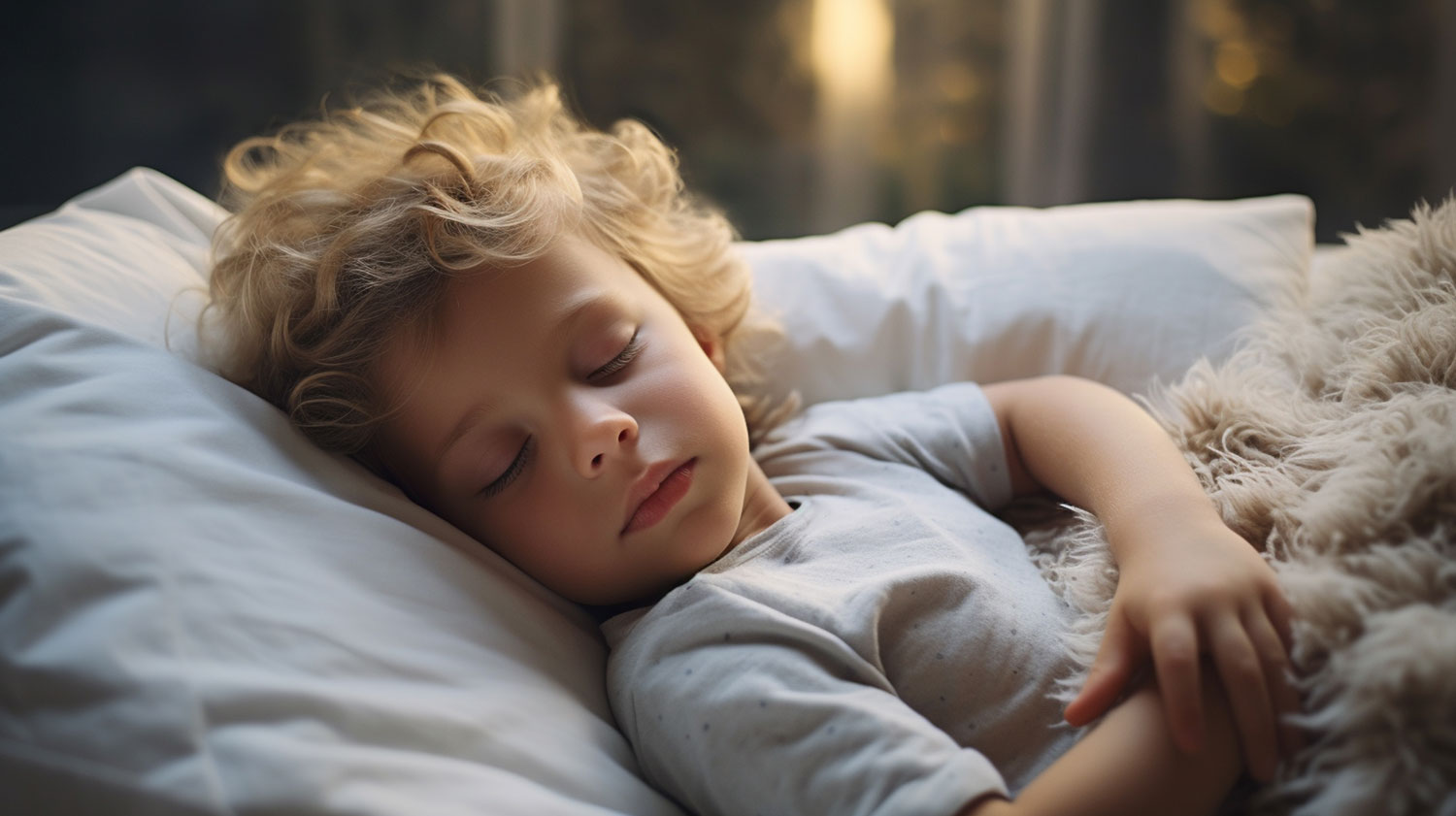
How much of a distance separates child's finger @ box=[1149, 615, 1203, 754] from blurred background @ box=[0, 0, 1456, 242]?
152cm

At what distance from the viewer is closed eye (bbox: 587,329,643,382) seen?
754 mm

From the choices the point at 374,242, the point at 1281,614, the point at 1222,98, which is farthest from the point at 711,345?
the point at 1222,98

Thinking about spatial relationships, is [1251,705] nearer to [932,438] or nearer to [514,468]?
[932,438]

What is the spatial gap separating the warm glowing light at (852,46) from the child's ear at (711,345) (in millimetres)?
1482

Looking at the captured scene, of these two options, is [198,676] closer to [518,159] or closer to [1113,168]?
[518,159]

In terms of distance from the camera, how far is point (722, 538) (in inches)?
29.8

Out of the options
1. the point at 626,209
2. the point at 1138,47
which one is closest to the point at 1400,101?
the point at 1138,47

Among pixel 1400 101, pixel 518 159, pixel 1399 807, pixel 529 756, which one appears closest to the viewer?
pixel 1399 807

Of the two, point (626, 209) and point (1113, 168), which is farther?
point (1113, 168)

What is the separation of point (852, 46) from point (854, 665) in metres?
1.89

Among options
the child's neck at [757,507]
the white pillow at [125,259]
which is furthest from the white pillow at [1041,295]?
the white pillow at [125,259]

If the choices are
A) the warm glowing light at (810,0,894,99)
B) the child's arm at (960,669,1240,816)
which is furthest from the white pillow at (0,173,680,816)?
the warm glowing light at (810,0,894,99)

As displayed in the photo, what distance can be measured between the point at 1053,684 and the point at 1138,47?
1797 mm

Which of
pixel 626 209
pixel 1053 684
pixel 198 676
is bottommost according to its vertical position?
pixel 1053 684
